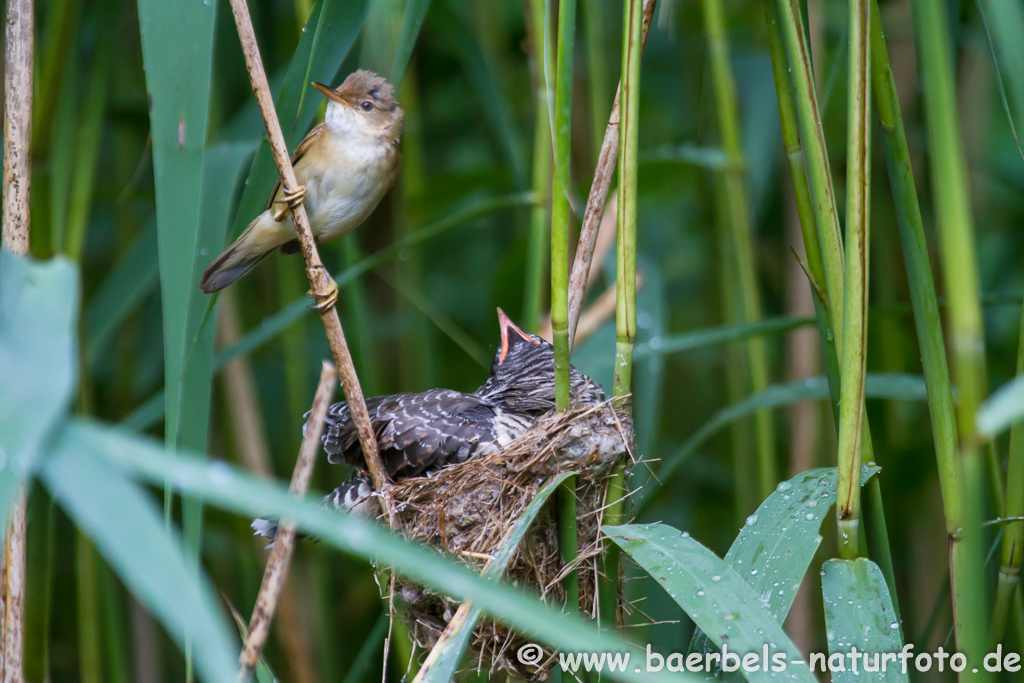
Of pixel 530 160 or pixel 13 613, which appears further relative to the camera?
pixel 530 160

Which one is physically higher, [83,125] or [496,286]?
[83,125]

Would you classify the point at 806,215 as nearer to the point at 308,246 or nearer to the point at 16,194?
the point at 308,246

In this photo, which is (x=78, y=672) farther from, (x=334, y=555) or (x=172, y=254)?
(x=172, y=254)

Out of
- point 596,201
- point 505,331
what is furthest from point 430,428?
point 596,201

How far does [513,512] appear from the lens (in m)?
1.48

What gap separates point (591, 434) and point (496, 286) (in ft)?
3.42

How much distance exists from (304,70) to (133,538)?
31.8 inches

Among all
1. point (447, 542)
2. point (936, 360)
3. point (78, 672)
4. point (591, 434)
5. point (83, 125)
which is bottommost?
point (78, 672)

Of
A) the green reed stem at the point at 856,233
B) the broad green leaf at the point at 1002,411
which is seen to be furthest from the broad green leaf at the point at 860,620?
the broad green leaf at the point at 1002,411

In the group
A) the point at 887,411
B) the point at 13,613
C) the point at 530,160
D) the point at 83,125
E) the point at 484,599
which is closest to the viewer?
the point at 484,599

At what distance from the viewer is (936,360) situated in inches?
40.1

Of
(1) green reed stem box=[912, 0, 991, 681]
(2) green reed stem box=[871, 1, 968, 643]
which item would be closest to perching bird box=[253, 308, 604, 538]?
(2) green reed stem box=[871, 1, 968, 643]

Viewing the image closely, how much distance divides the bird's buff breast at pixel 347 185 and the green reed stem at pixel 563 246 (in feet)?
2.78

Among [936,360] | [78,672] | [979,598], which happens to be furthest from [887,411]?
[78,672]
